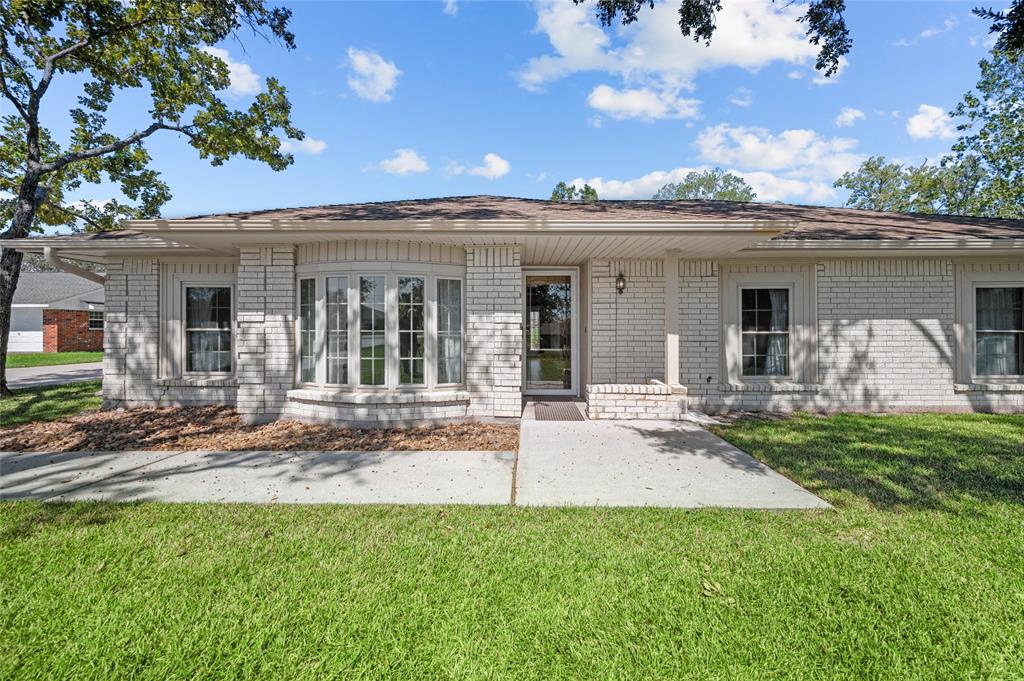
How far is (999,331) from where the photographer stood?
24.9 feet

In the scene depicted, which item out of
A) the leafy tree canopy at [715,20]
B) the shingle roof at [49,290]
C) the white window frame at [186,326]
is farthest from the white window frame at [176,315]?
the shingle roof at [49,290]

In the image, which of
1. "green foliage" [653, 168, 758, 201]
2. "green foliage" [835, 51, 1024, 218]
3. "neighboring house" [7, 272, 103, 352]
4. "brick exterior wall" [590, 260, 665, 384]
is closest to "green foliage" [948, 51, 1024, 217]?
"green foliage" [835, 51, 1024, 218]

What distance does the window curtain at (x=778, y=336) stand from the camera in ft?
25.3

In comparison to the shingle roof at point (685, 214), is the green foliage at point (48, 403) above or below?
below

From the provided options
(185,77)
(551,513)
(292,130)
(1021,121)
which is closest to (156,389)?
(551,513)

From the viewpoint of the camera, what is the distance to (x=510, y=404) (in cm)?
661

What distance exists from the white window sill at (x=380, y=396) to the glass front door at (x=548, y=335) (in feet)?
7.85

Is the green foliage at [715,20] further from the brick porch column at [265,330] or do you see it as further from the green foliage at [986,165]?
the green foliage at [986,165]

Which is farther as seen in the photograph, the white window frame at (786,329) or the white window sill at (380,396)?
the white window frame at (786,329)

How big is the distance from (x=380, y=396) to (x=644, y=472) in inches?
146

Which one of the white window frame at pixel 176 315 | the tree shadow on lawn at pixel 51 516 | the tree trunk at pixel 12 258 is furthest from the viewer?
the tree trunk at pixel 12 258

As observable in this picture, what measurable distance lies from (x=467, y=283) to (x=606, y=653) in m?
5.32

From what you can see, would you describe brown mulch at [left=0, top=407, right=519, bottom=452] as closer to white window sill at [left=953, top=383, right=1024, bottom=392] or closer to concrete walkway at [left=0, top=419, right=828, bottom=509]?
concrete walkway at [left=0, top=419, right=828, bottom=509]

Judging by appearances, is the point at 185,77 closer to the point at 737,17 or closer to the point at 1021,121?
the point at 737,17
